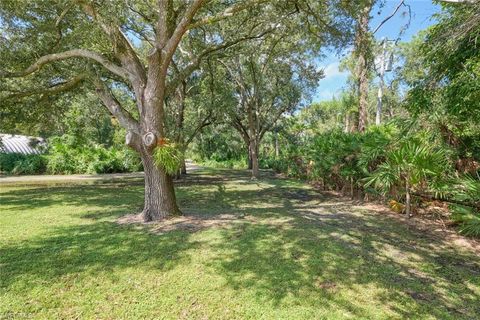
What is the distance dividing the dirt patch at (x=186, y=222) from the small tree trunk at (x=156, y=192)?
0.18 meters

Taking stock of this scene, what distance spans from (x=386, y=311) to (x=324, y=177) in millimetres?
8559

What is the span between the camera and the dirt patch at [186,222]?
5.27 metres

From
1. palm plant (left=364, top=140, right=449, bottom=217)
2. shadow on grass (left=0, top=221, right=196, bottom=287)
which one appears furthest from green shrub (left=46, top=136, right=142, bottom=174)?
palm plant (left=364, top=140, right=449, bottom=217)

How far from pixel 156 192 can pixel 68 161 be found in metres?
16.5

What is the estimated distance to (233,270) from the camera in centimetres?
359

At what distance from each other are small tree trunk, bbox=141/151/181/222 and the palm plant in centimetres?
459

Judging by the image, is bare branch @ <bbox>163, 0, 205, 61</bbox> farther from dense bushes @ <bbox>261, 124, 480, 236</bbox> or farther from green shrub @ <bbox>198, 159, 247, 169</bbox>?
green shrub @ <bbox>198, 159, 247, 169</bbox>

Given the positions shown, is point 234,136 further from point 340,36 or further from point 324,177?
point 340,36

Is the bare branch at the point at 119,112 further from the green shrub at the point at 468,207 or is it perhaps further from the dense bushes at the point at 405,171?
the green shrub at the point at 468,207

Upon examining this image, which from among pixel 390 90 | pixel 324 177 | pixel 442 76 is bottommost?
pixel 324 177

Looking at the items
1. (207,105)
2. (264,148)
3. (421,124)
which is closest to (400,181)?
(421,124)

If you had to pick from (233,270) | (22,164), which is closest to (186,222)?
(233,270)

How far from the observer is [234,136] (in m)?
32.0

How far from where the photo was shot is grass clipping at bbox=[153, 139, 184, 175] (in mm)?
5434
